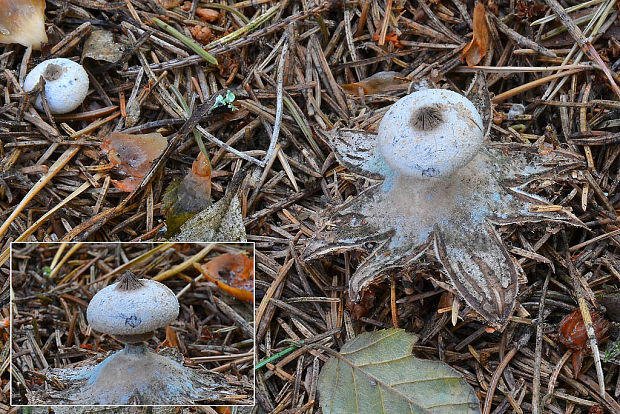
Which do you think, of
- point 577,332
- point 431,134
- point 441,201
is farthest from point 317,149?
point 577,332

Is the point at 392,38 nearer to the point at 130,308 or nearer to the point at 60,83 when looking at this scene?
the point at 60,83

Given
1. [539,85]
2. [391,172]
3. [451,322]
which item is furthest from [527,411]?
[539,85]

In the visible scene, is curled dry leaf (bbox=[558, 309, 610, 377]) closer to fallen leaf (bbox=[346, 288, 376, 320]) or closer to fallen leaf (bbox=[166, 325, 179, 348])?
fallen leaf (bbox=[346, 288, 376, 320])

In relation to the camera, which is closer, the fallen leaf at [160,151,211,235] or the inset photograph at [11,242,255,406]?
the inset photograph at [11,242,255,406]

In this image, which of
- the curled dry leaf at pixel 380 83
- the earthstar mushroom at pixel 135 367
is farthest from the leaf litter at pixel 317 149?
the earthstar mushroom at pixel 135 367

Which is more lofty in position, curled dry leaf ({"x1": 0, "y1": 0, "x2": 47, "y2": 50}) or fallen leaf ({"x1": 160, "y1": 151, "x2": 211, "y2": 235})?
curled dry leaf ({"x1": 0, "y1": 0, "x2": 47, "y2": 50})

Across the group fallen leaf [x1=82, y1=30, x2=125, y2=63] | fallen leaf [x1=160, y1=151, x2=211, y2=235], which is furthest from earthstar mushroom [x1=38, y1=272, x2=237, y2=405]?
fallen leaf [x1=82, y1=30, x2=125, y2=63]
